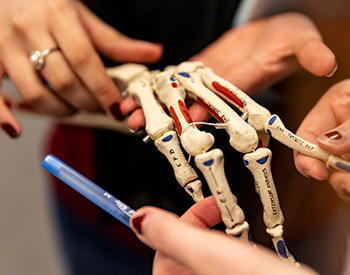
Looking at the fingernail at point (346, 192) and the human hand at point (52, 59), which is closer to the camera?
the fingernail at point (346, 192)

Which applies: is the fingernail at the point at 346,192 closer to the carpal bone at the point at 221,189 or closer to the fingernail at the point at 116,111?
the carpal bone at the point at 221,189

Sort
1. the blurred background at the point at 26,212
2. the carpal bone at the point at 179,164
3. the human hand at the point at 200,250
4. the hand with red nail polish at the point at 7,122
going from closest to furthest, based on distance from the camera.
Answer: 1. the human hand at the point at 200,250
2. the carpal bone at the point at 179,164
3. the hand with red nail polish at the point at 7,122
4. the blurred background at the point at 26,212

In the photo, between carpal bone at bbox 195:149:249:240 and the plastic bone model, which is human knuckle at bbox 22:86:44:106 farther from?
carpal bone at bbox 195:149:249:240

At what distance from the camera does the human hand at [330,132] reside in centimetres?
36

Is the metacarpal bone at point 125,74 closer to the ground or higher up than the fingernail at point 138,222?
higher up

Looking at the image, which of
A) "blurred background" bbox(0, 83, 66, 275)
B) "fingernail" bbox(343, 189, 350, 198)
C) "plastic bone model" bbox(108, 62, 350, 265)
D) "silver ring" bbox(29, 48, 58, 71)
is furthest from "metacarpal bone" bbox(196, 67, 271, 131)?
"blurred background" bbox(0, 83, 66, 275)

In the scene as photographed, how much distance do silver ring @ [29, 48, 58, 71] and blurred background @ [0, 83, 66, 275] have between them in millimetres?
637

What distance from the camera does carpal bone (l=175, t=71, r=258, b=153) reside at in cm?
38

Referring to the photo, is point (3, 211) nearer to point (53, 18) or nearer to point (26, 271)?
point (26, 271)

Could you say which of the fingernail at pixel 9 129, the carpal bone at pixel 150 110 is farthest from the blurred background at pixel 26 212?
the carpal bone at pixel 150 110

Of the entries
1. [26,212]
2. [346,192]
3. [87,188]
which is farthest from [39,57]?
[26,212]

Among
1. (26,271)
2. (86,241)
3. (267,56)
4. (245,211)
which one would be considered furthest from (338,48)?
(26,271)

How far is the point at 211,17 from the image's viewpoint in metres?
0.71

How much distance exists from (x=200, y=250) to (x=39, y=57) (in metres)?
0.39
